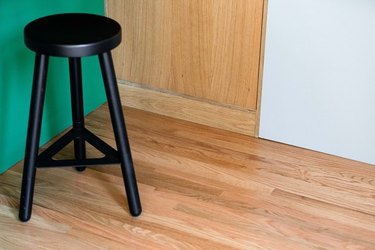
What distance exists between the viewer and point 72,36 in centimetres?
173

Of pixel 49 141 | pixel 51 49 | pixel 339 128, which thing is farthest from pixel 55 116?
pixel 339 128

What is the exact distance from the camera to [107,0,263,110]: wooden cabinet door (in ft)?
7.55

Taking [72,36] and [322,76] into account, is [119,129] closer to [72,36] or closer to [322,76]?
[72,36]

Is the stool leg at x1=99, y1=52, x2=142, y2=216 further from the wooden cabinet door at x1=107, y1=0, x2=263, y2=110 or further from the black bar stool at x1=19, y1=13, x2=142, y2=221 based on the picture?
the wooden cabinet door at x1=107, y1=0, x2=263, y2=110

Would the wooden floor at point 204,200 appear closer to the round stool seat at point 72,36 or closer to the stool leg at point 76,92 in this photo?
the stool leg at point 76,92

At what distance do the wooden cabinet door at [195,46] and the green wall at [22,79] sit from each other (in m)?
0.18

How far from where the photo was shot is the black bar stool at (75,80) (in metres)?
1.70

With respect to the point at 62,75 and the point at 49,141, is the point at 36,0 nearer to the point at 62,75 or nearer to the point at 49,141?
the point at 62,75

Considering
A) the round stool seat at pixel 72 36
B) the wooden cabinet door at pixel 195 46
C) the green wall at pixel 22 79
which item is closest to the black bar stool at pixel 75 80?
the round stool seat at pixel 72 36

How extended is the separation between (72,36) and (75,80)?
0.99 ft

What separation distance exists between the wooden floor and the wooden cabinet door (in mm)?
210

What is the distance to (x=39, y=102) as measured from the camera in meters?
1.80

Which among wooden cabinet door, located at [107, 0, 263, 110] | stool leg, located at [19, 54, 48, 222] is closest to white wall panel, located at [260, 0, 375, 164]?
wooden cabinet door, located at [107, 0, 263, 110]

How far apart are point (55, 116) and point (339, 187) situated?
110cm
